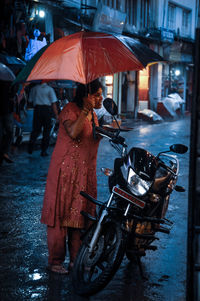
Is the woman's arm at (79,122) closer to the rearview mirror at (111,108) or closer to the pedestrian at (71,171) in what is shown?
the pedestrian at (71,171)

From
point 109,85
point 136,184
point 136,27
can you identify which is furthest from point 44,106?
point 136,27

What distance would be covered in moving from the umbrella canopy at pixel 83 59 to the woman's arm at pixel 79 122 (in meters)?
0.27

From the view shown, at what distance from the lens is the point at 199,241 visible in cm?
256

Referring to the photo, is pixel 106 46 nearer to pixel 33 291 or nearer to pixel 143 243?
pixel 143 243

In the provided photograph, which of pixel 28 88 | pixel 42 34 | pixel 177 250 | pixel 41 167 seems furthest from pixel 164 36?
pixel 177 250

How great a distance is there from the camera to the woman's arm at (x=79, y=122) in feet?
12.9

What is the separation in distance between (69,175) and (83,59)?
3.27 feet

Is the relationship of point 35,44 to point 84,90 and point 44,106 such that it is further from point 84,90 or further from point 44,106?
point 84,90

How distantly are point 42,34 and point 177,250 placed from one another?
12.3 meters

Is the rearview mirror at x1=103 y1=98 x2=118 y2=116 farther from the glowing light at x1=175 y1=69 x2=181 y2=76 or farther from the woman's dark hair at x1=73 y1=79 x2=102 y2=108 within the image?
the glowing light at x1=175 y1=69 x2=181 y2=76

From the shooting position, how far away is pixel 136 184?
12.1ft

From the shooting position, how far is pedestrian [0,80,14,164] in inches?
373

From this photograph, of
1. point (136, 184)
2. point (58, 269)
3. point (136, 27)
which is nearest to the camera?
point (136, 184)

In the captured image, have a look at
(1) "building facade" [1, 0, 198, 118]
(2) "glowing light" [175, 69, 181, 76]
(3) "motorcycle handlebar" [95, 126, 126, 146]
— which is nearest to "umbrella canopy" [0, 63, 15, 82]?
(1) "building facade" [1, 0, 198, 118]
